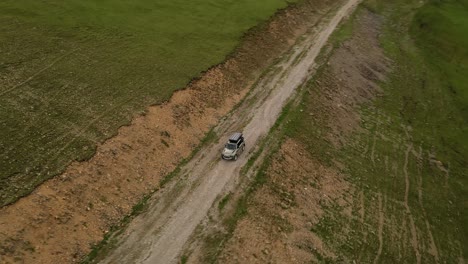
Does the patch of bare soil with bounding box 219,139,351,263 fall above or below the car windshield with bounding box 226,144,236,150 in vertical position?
below

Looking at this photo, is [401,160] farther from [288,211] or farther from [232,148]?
[232,148]

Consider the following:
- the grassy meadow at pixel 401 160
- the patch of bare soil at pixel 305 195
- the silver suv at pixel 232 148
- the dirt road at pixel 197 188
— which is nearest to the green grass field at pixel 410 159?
the grassy meadow at pixel 401 160

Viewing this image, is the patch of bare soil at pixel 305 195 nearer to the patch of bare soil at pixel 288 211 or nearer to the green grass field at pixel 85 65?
the patch of bare soil at pixel 288 211

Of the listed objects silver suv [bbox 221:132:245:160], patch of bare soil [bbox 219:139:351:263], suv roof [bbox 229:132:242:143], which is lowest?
patch of bare soil [bbox 219:139:351:263]

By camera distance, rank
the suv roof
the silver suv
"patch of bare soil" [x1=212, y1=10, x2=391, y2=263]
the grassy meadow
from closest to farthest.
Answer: "patch of bare soil" [x1=212, y1=10, x2=391, y2=263], the grassy meadow, the silver suv, the suv roof

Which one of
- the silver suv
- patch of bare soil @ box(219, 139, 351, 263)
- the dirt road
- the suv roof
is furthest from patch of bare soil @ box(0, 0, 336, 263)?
patch of bare soil @ box(219, 139, 351, 263)

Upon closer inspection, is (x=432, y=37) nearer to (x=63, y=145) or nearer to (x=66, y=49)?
(x=66, y=49)

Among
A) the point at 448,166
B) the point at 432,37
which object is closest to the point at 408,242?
the point at 448,166

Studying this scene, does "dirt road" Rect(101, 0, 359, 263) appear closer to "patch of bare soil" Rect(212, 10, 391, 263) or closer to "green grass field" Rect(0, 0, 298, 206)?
"patch of bare soil" Rect(212, 10, 391, 263)

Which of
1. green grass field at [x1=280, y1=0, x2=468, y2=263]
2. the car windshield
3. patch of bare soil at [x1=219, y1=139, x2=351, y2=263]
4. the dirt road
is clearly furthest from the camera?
the car windshield
